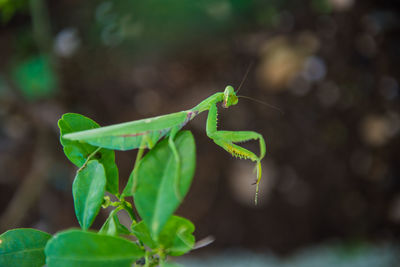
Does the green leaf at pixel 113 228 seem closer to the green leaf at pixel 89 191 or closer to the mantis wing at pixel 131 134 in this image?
the green leaf at pixel 89 191

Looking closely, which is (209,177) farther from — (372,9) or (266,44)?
(372,9)

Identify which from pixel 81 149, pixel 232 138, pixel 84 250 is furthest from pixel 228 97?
pixel 84 250

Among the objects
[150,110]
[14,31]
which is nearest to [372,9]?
[150,110]

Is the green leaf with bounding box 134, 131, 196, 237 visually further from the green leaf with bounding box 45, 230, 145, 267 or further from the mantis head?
the mantis head

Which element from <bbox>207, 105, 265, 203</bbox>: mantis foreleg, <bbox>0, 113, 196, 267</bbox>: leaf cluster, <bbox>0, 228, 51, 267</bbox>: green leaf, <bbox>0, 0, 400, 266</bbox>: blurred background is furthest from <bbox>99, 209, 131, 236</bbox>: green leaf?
<bbox>0, 0, 400, 266</bbox>: blurred background

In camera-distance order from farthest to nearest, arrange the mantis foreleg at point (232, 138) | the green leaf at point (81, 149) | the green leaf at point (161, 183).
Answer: the mantis foreleg at point (232, 138)
the green leaf at point (81, 149)
the green leaf at point (161, 183)

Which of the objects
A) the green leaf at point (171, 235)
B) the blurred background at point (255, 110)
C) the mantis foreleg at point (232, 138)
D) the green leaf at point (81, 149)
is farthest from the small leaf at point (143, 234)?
the blurred background at point (255, 110)
